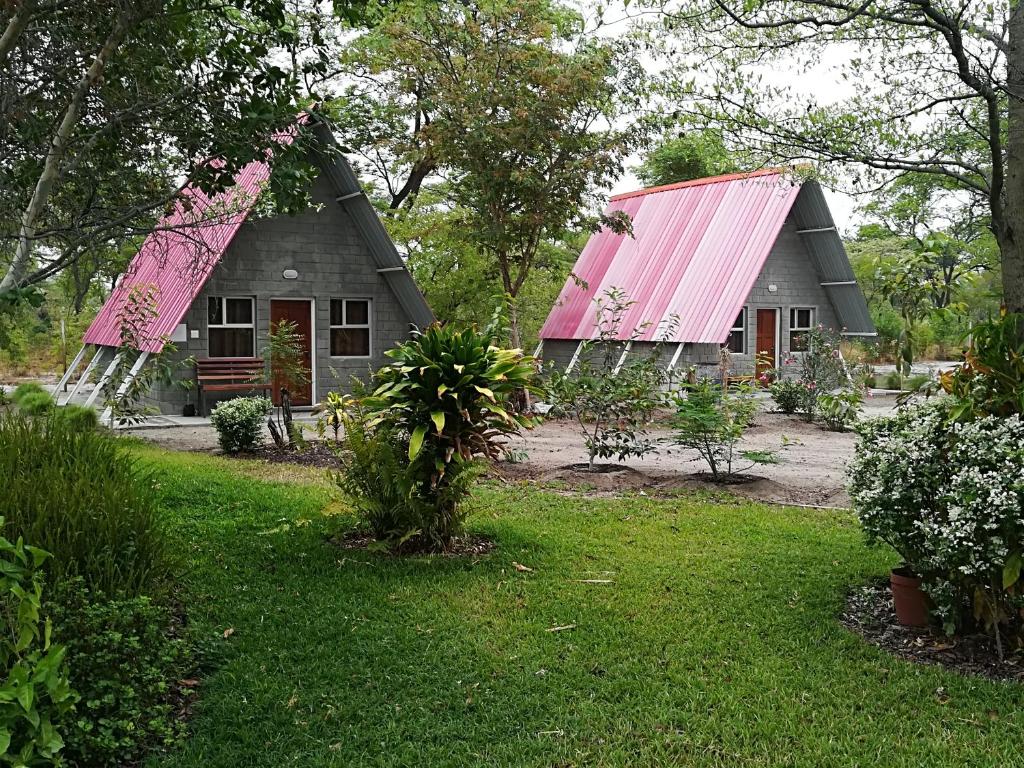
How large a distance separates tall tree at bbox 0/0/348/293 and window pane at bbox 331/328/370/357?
12400mm

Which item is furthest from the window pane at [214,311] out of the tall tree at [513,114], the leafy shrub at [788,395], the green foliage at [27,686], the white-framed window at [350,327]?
Answer: the green foliage at [27,686]

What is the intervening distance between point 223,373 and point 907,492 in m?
15.0

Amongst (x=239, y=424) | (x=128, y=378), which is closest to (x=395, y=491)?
(x=239, y=424)

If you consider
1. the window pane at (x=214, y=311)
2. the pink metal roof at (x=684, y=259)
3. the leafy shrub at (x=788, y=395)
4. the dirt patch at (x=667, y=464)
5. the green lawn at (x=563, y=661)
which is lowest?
the green lawn at (x=563, y=661)

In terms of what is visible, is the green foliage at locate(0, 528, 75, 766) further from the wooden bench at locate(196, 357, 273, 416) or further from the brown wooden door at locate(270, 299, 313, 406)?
the brown wooden door at locate(270, 299, 313, 406)

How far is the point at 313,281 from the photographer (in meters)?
18.9

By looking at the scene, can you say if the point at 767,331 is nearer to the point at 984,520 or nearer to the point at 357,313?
the point at 357,313

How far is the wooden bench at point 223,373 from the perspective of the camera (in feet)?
57.0

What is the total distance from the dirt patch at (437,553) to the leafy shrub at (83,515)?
1.73 meters

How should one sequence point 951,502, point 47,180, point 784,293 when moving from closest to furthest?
point 951,502 < point 47,180 < point 784,293

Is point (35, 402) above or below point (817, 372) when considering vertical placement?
below

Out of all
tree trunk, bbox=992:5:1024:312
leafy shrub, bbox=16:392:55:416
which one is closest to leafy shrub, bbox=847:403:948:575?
tree trunk, bbox=992:5:1024:312

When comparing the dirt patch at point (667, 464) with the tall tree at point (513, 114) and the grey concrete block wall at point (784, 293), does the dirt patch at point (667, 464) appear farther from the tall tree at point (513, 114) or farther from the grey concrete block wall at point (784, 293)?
the grey concrete block wall at point (784, 293)

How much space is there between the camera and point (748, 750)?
151 inches
